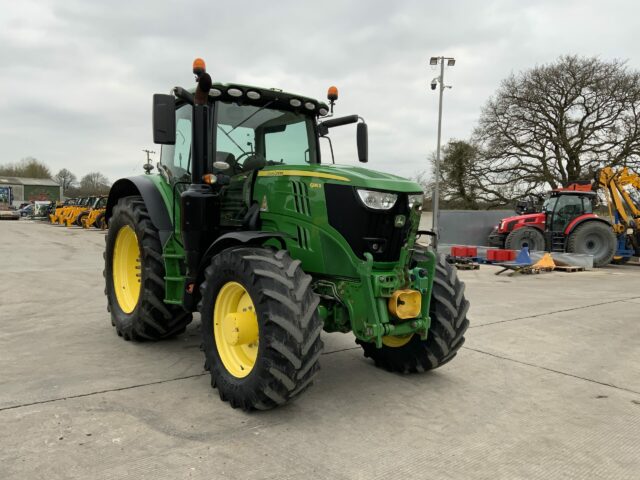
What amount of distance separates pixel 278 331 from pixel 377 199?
118 cm

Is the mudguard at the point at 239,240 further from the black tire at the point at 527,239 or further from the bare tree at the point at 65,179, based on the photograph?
the bare tree at the point at 65,179

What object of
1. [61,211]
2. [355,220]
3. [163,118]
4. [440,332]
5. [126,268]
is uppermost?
[61,211]

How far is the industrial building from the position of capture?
8400 centimetres

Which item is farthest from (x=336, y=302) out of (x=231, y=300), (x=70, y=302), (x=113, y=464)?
(x=70, y=302)

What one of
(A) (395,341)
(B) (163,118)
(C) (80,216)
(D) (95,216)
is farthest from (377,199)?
(C) (80,216)

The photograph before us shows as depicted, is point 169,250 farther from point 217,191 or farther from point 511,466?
point 511,466

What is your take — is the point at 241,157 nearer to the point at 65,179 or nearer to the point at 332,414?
the point at 332,414

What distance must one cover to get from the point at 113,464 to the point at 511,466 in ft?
7.11

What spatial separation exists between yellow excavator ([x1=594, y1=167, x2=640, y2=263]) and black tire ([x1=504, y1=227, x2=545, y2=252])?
227 cm

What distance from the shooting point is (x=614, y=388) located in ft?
13.8

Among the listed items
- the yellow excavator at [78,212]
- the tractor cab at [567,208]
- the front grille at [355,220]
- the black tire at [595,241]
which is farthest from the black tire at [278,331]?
the yellow excavator at [78,212]

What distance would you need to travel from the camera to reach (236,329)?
11.7 ft

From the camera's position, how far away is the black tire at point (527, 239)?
15.5 meters

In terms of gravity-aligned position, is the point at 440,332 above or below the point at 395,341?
above
